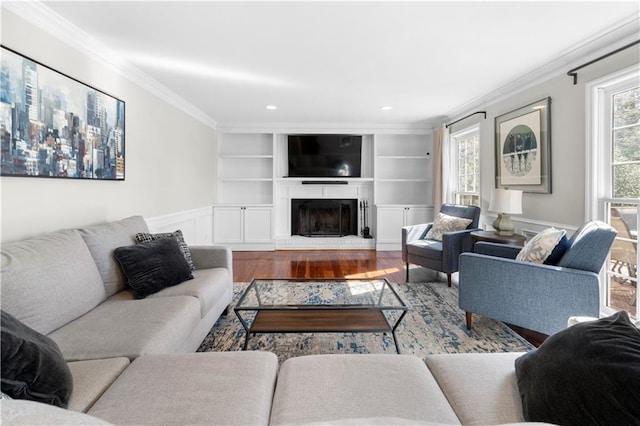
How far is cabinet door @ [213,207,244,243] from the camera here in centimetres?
580

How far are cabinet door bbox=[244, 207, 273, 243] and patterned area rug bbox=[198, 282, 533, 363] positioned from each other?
2.97m

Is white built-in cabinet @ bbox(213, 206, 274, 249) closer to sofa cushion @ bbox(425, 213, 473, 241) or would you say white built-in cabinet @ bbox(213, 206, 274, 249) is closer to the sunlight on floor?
the sunlight on floor

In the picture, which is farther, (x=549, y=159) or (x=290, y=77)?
(x=290, y=77)

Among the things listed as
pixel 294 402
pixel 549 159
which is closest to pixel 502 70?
pixel 549 159

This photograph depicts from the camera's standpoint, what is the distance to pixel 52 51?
221cm

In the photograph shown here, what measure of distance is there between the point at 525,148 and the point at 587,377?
320 cm

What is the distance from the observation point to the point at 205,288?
7.45ft

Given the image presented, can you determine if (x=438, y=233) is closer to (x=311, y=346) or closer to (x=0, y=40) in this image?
(x=311, y=346)

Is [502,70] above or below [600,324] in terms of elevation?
above

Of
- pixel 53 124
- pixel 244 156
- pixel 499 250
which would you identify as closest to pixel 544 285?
pixel 499 250

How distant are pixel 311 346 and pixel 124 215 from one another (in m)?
2.17

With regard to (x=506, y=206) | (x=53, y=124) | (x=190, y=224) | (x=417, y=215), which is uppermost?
(x=53, y=124)

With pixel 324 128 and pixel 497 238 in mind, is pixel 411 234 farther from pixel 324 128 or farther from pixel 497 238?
pixel 324 128

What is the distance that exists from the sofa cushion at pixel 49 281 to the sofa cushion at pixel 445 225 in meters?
3.66
